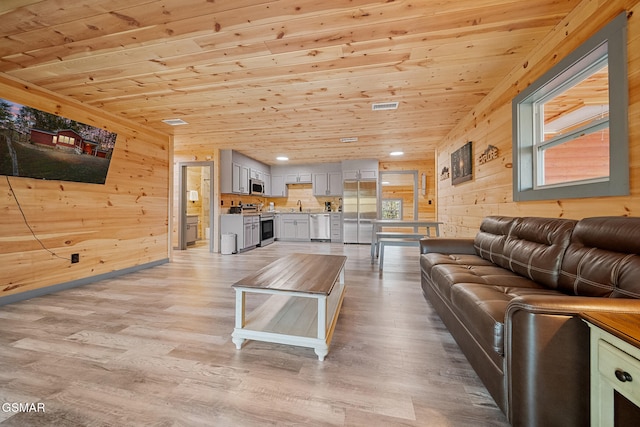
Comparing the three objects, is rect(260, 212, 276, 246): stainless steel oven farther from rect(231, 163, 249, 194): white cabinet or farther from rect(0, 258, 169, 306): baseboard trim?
rect(0, 258, 169, 306): baseboard trim

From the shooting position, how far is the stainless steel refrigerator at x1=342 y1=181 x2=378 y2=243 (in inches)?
259

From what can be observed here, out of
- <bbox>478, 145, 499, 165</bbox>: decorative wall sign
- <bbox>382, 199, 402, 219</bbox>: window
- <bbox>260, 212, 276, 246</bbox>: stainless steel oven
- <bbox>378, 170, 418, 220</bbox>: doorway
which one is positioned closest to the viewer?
<bbox>478, 145, 499, 165</bbox>: decorative wall sign

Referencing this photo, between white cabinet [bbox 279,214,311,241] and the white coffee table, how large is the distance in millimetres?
4808

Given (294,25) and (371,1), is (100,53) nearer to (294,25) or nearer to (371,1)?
(294,25)

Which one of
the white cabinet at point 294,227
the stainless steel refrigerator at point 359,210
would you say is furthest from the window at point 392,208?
the white cabinet at point 294,227

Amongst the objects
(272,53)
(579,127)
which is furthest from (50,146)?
(579,127)

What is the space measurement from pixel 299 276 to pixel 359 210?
4.89 meters

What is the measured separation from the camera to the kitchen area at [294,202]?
5.63 meters

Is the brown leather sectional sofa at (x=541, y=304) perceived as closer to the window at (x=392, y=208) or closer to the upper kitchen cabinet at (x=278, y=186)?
the upper kitchen cabinet at (x=278, y=186)

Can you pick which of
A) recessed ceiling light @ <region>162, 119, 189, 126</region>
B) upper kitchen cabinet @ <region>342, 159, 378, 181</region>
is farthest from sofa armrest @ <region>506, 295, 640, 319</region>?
upper kitchen cabinet @ <region>342, 159, 378, 181</region>

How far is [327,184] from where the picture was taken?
7.22 meters

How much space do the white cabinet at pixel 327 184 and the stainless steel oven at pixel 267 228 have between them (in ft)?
5.06

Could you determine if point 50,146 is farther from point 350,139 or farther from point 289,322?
point 350,139

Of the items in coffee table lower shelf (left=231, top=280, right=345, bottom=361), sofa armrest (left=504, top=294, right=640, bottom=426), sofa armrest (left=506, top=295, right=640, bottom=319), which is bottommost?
coffee table lower shelf (left=231, top=280, right=345, bottom=361)
